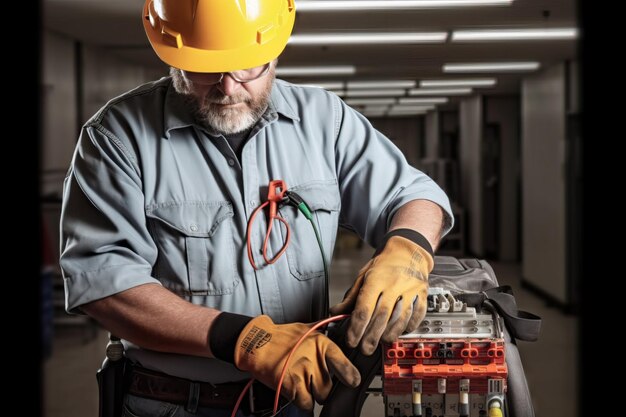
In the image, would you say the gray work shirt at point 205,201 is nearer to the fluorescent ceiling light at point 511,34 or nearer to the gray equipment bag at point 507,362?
the gray equipment bag at point 507,362

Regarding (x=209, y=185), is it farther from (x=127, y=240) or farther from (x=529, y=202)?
(x=529, y=202)

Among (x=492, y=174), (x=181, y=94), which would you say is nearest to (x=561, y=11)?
(x=181, y=94)

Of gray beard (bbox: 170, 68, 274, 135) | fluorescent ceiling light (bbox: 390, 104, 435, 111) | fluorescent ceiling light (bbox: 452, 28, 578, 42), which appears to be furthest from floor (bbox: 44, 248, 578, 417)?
fluorescent ceiling light (bbox: 390, 104, 435, 111)

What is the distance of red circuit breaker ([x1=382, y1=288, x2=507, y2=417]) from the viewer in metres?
1.03

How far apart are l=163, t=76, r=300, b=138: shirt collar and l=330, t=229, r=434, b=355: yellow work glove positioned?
0.33m

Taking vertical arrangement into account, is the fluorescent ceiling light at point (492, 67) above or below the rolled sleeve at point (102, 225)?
above

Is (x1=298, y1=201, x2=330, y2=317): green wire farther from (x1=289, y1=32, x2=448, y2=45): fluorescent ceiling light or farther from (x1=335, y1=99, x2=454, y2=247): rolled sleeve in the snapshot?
(x1=289, y1=32, x2=448, y2=45): fluorescent ceiling light

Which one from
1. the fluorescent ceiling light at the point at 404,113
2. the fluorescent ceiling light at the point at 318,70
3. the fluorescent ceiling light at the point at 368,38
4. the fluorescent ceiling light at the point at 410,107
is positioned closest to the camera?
the fluorescent ceiling light at the point at 368,38

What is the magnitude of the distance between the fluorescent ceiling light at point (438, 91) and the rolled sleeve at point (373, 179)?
8224 millimetres

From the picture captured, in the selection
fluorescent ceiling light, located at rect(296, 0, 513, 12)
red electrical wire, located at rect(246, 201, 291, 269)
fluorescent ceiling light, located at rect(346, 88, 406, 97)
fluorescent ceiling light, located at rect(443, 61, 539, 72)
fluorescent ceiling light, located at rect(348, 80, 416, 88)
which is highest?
fluorescent ceiling light, located at rect(443, 61, 539, 72)

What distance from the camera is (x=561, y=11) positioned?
550 centimetres

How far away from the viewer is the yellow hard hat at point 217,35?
121 cm

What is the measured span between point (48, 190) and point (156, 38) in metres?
5.04

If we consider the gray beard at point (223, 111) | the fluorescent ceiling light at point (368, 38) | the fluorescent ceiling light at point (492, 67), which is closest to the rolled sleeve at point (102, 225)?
the gray beard at point (223, 111)
